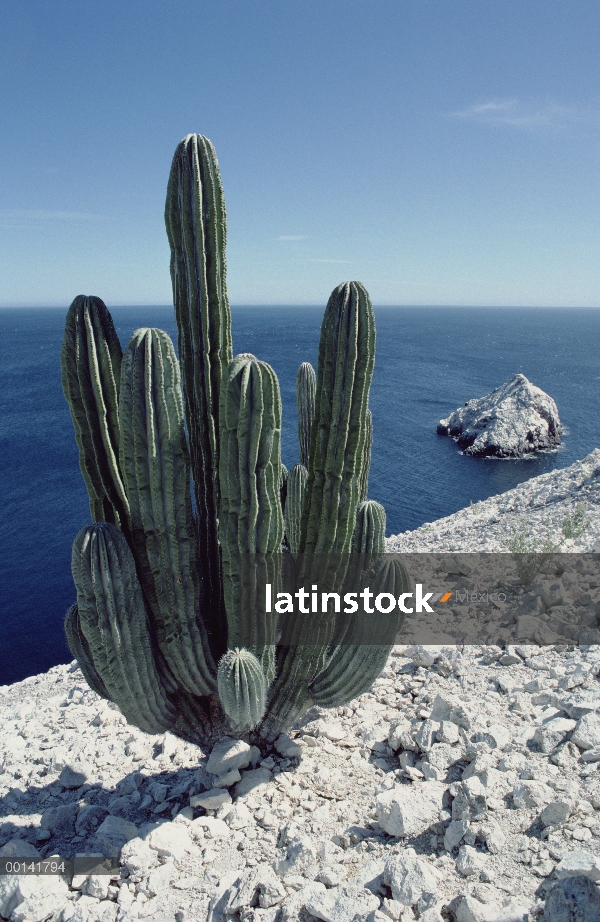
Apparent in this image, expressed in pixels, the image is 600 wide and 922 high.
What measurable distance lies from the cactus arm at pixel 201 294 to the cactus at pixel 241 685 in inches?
52.5

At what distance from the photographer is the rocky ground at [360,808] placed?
389 centimetres

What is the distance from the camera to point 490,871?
3.89 metres

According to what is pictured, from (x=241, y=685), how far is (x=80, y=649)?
1.68 metres

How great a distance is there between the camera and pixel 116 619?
4.88m

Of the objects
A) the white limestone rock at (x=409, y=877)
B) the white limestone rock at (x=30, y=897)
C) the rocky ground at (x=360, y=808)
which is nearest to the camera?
the white limestone rock at (x=409, y=877)

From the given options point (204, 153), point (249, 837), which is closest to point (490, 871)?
point (249, 837)

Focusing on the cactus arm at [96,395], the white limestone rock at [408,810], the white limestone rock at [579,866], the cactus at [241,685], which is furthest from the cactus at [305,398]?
the white limestone rock at [579,866]

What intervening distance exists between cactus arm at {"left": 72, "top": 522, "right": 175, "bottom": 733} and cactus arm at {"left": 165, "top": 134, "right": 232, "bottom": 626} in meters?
1.00

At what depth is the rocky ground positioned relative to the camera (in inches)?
153

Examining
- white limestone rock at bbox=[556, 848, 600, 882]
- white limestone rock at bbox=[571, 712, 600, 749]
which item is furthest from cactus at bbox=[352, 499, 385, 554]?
white limestone rock at bbox=[556, 848, 600, 882]

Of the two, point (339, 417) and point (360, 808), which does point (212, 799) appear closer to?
point (360, 808)

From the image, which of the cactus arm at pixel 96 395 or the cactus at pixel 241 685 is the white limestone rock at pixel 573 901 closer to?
the cactus at pixel 241 685

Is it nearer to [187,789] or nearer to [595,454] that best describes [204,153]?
[187,789]

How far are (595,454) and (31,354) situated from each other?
3154 inches
